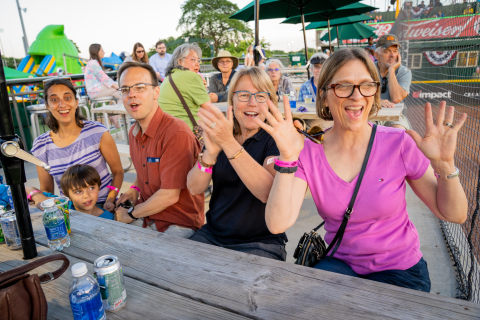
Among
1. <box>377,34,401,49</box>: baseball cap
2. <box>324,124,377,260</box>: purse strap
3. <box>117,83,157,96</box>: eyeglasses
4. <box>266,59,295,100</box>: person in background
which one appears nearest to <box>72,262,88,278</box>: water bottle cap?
<box>324,124,377,260</box>: purse strap

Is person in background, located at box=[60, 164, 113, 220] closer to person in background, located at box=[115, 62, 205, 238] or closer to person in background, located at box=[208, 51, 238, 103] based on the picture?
person in background, located at box=[115, 62, 205, 238]

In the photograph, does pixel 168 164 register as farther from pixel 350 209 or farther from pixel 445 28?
pixel 445 28

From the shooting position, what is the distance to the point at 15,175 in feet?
3.62

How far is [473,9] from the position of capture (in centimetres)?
250

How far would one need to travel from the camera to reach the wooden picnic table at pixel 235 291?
2.81 ft

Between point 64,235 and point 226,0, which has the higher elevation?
point 226,0

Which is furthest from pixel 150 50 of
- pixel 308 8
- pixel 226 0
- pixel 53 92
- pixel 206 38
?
pixel 53 92

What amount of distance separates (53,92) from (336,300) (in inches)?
97.2

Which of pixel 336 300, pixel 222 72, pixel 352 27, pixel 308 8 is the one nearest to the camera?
pixel 336 300

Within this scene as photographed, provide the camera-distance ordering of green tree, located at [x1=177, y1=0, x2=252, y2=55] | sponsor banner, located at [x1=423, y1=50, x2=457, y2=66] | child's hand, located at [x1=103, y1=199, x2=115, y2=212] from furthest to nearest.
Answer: green tree, located at [x1=177, y1=0, x2=252, y2=55]
sponsor banner, located at [x1=423, y1=50, x2=457, y2=66]
child's hand, located at [x1=103, y1=199, x2=115, y2=212]

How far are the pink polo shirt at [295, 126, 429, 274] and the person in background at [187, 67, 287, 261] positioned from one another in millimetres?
258

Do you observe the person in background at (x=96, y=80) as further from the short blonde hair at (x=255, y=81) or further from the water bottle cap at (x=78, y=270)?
the water bottle cap at (x=78, y=270)

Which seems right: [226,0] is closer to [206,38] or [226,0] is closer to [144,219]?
[206,38]

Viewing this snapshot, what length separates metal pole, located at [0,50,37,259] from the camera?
3.49 ft
